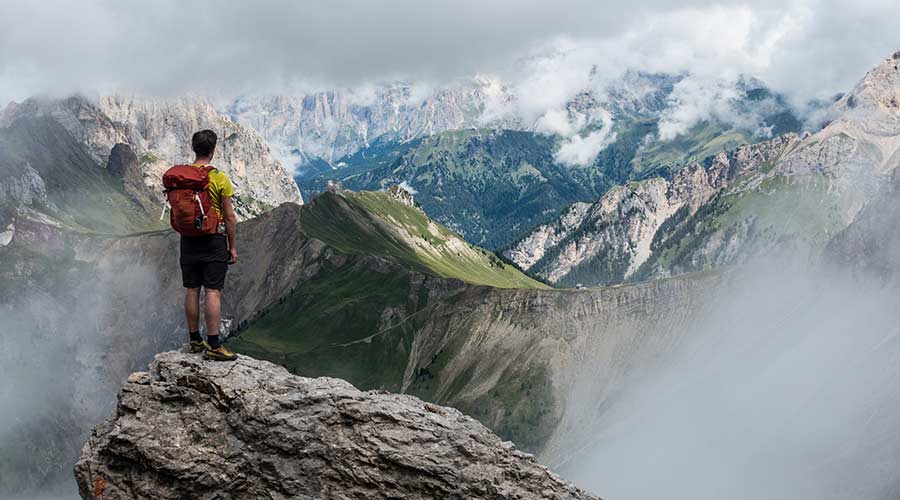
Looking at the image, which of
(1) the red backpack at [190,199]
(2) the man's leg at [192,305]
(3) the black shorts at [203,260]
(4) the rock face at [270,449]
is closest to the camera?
(4) the rock face at [270,449]

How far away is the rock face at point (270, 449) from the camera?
16906 mm

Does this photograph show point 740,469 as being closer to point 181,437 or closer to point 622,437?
point 622,437

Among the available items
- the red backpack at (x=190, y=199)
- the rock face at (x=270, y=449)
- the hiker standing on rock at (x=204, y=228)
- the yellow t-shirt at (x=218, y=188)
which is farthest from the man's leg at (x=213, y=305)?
the yellow t-shirt at (x=218, y=188)

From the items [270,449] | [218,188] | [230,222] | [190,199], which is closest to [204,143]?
[218,188]

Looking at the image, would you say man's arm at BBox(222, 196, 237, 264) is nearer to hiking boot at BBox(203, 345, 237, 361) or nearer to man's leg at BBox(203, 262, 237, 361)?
man's leg at BBox(203, 262, 237, 361)

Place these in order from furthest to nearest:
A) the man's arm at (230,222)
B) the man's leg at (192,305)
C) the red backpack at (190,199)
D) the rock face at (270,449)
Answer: the man's leg at (192,305), the man's arm at (230,222), the red backpack at (190,199), the rock face at (270,449)

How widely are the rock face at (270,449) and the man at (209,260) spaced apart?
96 centimetres

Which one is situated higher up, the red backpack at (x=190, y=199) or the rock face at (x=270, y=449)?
the red backpack at (x=190, y=199)

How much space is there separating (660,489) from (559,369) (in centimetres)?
4446

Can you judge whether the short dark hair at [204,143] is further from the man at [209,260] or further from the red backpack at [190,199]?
the red backpack at [190,199]

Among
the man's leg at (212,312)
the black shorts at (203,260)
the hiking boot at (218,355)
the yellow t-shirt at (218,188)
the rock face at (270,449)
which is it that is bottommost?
the rock face at (270,449)

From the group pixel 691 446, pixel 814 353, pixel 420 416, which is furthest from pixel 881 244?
pixel 420 416

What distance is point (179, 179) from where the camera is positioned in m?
17.9

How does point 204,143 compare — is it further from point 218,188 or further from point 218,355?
point 218,355
